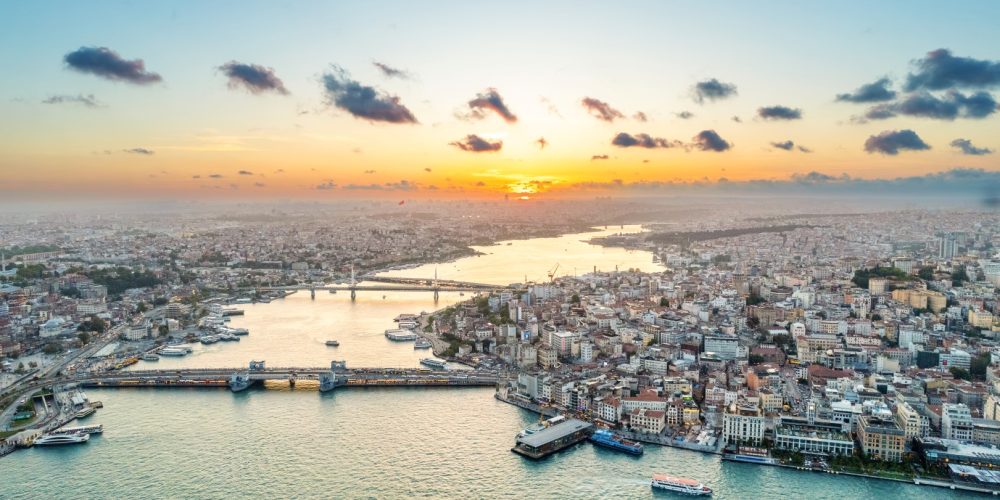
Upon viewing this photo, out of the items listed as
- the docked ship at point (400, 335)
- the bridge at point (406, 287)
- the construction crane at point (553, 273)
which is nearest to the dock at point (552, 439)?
the docked ship at point (400, 335)

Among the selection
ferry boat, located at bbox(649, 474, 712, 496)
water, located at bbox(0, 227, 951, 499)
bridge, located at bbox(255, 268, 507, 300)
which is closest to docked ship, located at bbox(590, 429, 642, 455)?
water, located at bbox(0, 227, 951, 499)

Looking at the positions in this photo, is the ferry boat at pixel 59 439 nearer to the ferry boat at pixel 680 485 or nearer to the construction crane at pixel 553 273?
the ferry boat at pixel 680 485

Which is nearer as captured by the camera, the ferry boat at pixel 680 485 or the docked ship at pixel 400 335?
the ferry boat at pixel 680 485

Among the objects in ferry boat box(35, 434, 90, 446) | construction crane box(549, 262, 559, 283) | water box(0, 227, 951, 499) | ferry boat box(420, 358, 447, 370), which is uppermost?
construction crane box(549, 262, 559, 283)

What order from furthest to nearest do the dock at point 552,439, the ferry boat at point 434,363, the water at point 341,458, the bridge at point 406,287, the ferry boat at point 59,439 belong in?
1. the bridge at point 406,287
2. the ferry boat at point 434,363
3. the ferry boat at point 59,439
4. the dock at point 552,439
5. the water at point 341,458

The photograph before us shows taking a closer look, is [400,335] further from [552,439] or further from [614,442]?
[614,442]

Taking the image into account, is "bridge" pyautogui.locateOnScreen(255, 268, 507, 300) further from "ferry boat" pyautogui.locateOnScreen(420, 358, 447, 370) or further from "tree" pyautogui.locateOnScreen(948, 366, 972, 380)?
"tree" pyautogui.locateOnScreen(948, 366, 972, 380)
